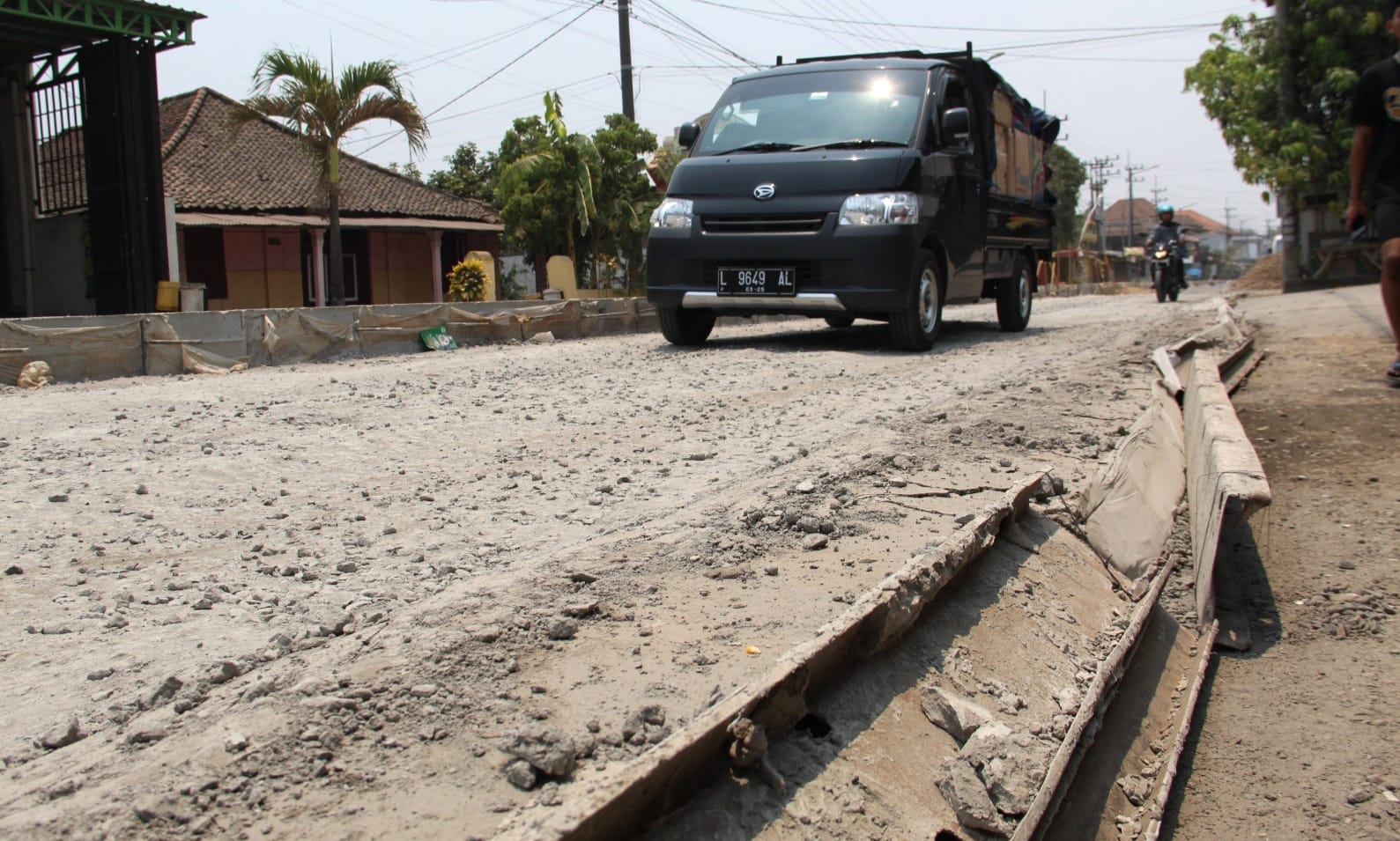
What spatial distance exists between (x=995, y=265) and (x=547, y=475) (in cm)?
787

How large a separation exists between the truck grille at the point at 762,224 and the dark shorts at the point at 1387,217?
371cm

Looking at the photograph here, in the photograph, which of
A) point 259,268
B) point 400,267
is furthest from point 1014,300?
point 400,267

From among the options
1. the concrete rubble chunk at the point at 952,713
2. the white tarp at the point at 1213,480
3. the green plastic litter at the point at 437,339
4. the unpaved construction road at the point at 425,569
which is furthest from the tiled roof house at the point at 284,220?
the concrete rubble chunk at the point at 952,713

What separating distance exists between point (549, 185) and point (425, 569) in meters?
26.2

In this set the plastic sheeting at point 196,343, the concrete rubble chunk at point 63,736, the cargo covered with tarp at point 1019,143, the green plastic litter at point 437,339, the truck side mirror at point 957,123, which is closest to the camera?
the concrete rubble chunk at point 63,736

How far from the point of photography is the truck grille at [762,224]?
28.5 feet

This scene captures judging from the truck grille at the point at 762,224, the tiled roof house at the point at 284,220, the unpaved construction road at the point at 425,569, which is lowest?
the unpaved construction road at the point at 425,569

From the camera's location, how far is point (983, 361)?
8.62 meters

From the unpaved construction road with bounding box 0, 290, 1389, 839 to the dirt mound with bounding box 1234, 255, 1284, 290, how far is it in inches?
878

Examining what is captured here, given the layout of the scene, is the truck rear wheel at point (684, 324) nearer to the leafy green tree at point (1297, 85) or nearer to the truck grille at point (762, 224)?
the truck grille at point (762, 224)

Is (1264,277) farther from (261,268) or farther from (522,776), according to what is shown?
(522,776)

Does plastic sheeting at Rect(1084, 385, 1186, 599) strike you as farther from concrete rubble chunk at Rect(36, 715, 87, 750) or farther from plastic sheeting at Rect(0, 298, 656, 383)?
plastic sheeting at Rect(0, 298, 656, 383)

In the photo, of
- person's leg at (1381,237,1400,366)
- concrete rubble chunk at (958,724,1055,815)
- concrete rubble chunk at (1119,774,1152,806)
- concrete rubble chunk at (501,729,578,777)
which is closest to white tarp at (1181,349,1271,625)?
concrete rubble chunk at (1119,774,1152,806)

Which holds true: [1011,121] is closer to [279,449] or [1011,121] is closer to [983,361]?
[983,361]
